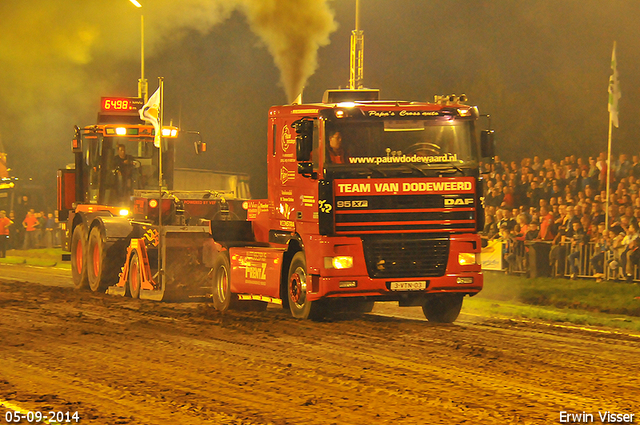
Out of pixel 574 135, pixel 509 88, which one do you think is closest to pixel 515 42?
pixel 509 88

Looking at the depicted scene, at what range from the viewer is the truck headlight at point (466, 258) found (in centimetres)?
1299

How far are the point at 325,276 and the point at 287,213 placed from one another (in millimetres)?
1455

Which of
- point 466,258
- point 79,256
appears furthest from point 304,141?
point 79,256

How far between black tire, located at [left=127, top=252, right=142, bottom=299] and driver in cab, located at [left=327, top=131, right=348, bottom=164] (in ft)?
19.0

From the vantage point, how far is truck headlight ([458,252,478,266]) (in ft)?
42.6

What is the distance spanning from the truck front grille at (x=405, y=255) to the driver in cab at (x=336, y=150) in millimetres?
1065

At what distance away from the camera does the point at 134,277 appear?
17.5 m

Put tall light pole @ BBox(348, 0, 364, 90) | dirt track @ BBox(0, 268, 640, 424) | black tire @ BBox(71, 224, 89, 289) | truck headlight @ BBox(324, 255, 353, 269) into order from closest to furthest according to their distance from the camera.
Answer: dirt track @ BBox(0, 268, 640, 424)
truck headlight @ BBox(324, 255, 353, 269)
black tire @ BBox(71, 224, 89, 289)
tall light pole @ BBox(348, 0, 364, 90)

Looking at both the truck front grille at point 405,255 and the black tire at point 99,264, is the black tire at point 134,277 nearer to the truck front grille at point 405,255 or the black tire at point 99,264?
the black tire at point 99,264

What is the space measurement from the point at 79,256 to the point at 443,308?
9.40m

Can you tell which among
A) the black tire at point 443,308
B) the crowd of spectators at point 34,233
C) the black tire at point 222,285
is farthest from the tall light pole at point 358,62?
the crowd of spectators at point 34,233

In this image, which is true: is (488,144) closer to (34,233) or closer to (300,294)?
(300,294)

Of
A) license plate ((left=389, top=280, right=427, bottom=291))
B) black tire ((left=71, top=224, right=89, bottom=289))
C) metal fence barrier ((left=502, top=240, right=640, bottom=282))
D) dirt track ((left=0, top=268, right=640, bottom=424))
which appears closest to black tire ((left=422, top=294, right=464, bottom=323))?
dirt track ((left=0, top=268, right=640, bottom=424))

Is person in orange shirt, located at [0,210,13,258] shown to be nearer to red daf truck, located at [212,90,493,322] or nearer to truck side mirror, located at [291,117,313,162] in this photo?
red daf truck, located at [212,90,493,322]
